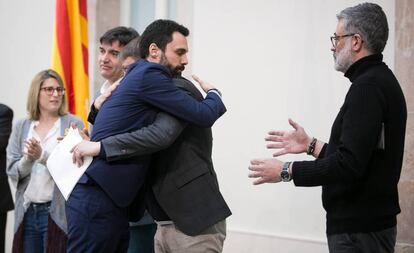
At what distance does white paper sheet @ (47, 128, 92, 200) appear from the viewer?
222cm

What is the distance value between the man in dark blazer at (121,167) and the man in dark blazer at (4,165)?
181 cm

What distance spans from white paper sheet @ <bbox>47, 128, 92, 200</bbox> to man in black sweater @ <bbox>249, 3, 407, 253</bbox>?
0.68 m

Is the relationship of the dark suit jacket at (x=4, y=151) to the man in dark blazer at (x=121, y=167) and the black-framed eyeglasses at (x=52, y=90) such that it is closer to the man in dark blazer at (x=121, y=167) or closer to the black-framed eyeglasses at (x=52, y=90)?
the black-framed eyeglasses at (x=52, y=90)

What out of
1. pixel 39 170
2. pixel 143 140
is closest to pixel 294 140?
pixel 143 140

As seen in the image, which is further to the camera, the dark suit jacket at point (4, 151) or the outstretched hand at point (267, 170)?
the dark suit jacket at point (4, 151)

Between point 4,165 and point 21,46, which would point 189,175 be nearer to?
point 4,165

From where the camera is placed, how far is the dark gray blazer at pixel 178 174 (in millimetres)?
2133

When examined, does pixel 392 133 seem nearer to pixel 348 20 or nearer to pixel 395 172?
pixel 395 172

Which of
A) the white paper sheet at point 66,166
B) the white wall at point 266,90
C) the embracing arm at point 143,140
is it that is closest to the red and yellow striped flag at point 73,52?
the white wall at point 266,90

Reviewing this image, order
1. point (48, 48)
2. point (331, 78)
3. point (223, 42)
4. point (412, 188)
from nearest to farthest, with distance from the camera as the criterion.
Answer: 1. point (412, 188)
2. point (331, 78)
3. point (223, 42)
4. point (48, 48)

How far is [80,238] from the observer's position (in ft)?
7.06

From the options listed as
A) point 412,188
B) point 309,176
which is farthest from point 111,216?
point 412,188

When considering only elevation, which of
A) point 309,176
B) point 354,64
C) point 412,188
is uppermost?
point 354,64

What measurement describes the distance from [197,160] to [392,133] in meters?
0.70
